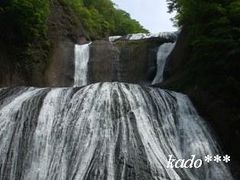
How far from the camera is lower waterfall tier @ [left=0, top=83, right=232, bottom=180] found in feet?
43.1

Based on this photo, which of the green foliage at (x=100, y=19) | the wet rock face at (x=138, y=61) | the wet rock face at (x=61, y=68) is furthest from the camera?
the green foliage at (x=100, y=19)

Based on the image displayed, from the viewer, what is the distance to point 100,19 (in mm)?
35562

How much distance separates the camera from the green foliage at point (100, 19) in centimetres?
3249

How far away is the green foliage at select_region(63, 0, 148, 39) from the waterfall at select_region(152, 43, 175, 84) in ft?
25.9

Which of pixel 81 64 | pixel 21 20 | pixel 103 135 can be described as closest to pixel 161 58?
pixel 81 64

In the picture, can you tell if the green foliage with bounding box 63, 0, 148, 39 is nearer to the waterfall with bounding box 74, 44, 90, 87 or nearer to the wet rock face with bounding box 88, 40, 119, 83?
the waterfall with bounding box 74, 44, 90, 87

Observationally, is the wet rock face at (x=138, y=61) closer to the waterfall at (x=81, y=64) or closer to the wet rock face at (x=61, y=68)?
the waterfall at (x=81, y=64)

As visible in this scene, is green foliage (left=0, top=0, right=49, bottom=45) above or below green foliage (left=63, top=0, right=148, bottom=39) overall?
above

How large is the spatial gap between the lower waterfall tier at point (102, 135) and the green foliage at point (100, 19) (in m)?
15.0

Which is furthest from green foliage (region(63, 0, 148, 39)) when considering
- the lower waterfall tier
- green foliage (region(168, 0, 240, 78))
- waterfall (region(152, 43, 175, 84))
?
the lower waterfall tier

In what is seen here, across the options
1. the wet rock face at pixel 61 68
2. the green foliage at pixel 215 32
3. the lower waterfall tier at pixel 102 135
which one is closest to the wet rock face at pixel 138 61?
the wet rock face at pixel 61 68

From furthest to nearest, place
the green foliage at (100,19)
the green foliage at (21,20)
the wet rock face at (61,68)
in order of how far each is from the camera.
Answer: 1. the green foliage at (100,19)
2. the wet rock face at (61,68)
3. the green foliage at (21,20)

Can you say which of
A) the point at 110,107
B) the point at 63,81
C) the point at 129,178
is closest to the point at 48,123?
the point at 110,107

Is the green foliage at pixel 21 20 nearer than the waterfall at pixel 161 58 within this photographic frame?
Yes
